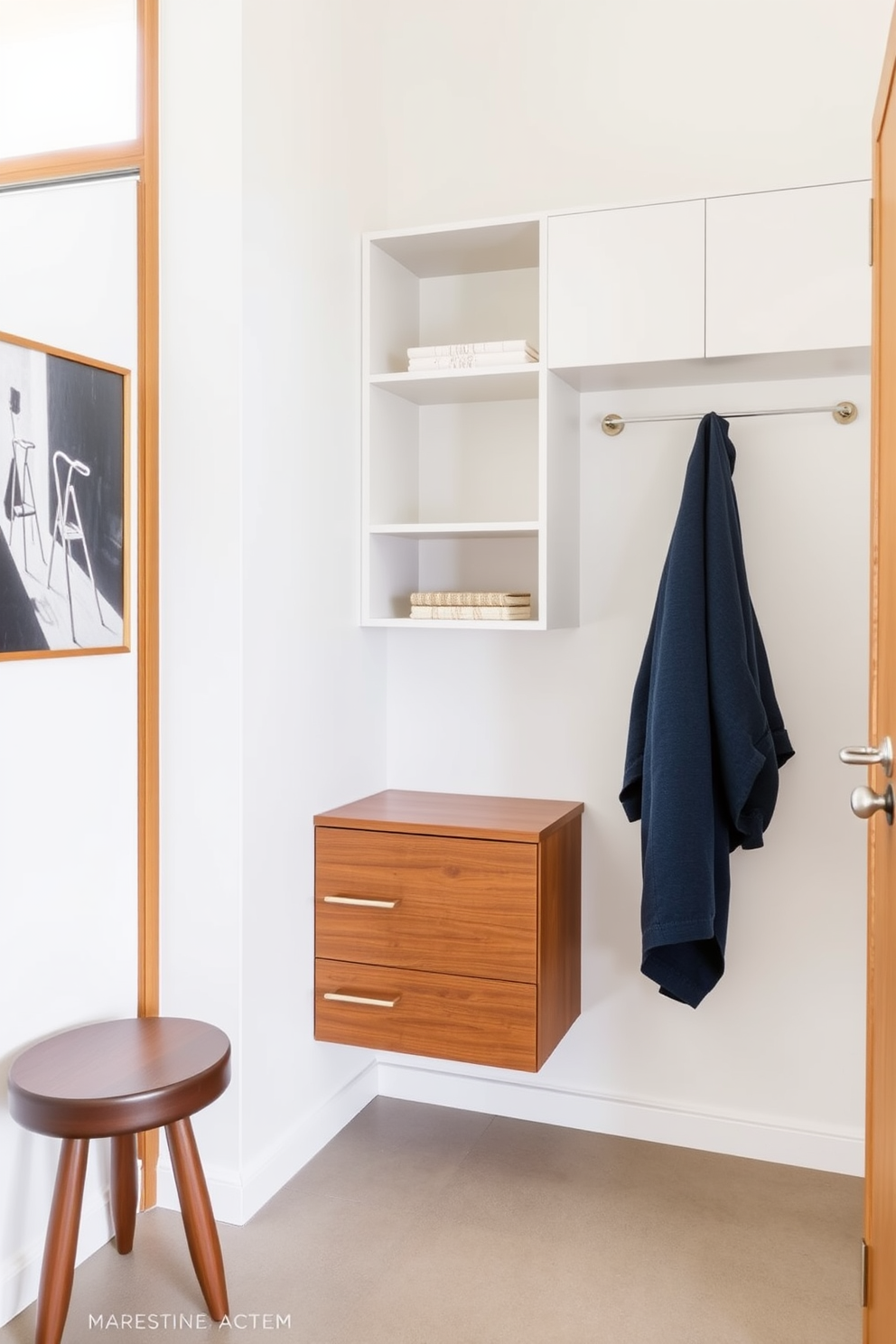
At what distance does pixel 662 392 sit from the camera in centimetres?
259

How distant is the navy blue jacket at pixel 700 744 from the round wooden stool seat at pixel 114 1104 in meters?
0.96

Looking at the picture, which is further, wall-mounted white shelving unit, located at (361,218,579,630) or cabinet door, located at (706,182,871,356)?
wall-mounted white shelving unit, located at (361,218,579,630)

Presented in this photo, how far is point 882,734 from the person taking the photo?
1450mm

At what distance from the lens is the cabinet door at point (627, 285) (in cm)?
230

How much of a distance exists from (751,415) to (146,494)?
1.36 meters

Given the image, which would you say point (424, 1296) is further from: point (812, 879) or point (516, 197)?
point (516, 197)

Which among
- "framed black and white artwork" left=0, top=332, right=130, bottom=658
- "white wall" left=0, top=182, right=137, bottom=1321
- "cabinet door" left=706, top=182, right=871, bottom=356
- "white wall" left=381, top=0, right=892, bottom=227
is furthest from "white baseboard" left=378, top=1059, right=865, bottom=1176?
"white wall" left=381, top=0, right=892, bottom=227

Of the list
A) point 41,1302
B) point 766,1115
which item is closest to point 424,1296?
point 41,1302

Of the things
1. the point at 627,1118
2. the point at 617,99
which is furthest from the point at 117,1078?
the point at 617,99

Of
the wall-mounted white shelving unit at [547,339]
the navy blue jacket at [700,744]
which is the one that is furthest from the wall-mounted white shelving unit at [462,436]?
the navy blue jacket at [700,744]

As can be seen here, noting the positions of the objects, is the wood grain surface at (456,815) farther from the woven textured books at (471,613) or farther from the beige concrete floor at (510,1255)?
the beige concrete floor at (510,1255)

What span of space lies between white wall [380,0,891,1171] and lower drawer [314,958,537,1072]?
425mm

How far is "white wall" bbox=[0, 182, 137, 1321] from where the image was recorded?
191 centimetres

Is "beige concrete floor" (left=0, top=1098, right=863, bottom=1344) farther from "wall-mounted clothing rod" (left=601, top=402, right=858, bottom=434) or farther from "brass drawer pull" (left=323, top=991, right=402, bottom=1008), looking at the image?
"wall-mounted clothing rod" (left=601, top=402, right=858, bottom=434)
